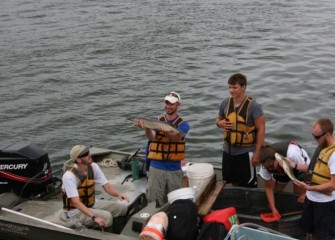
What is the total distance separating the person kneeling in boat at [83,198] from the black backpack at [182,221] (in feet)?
3.61

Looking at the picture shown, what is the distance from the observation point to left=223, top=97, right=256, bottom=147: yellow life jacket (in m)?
6.68

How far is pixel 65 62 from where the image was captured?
17.6m

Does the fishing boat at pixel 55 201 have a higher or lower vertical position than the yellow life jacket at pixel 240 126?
lower

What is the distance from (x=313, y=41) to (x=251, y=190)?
559 inches

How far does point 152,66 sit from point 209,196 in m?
10.6

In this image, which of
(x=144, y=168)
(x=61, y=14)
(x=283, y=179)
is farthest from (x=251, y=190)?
(x=61, y=14)

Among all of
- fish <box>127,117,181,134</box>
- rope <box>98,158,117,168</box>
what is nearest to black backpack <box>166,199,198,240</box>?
fish <box>127,117,181,134</box>

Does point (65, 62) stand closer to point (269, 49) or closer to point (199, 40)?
point (199, 40)

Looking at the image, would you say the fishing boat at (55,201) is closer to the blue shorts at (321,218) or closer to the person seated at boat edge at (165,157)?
the person seated at boat edge at (165,157)

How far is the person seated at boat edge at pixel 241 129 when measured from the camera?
6.64m

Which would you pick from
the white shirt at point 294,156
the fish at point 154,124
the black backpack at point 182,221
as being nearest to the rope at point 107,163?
the fish at point 154,124

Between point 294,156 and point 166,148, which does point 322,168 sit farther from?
point 166,148

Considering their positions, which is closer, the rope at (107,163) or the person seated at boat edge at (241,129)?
the person seated at boat edge at (241,129)

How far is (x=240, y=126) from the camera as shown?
265 inches
